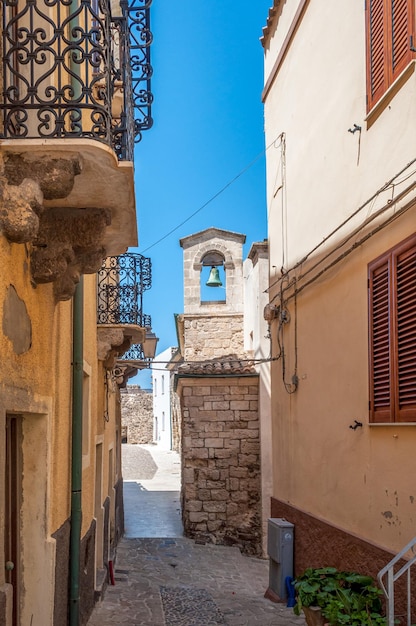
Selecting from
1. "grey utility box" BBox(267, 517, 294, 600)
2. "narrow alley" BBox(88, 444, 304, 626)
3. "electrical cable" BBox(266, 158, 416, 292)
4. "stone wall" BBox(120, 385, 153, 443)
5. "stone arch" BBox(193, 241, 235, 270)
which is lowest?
"stone wall" BBox(120, 385, 153, 443)

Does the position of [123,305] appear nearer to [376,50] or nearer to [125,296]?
[125,296]

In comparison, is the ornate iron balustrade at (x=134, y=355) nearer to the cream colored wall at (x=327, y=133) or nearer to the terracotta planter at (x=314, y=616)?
the cream colored wall at (x=327, y=133)

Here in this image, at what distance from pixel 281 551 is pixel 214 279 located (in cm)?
1039

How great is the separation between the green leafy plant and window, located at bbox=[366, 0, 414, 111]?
14.6 ft

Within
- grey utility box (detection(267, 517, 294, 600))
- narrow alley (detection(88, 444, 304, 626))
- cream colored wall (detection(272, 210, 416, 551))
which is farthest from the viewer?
grey utility box (detection(267, 517, 294, 600))

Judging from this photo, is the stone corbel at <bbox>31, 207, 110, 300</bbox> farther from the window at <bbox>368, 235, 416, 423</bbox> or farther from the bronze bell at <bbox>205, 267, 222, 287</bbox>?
the bronze bell at <bbox>205, 267, 222, 287</bbox>

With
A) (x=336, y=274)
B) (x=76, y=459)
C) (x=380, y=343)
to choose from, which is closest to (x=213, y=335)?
(x=336, y=274)

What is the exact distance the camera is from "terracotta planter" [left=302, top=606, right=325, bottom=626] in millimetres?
6020

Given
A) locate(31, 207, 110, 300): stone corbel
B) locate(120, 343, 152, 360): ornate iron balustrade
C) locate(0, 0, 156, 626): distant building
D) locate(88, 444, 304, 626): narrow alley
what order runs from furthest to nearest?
locate(120, 343, 152, 360): ornate iron balustrade, locate(88, 444, 304, 626): narrow alley, locate(31, 207, 110, 300): stone corbel, locate(0, 0, 156, 626): distant building

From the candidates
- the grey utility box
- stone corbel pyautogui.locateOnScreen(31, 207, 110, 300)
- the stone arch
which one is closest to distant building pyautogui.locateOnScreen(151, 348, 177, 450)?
the stone arch

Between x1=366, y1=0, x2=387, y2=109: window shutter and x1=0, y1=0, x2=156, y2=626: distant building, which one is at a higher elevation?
x1=366, y1=0, x2=387, y2=109: window shutter

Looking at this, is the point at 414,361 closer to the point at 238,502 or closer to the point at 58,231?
the point at 58,231

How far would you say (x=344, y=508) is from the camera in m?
7.46

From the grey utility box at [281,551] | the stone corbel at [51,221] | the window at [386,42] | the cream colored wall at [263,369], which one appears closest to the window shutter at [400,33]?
the window at [386,42]
